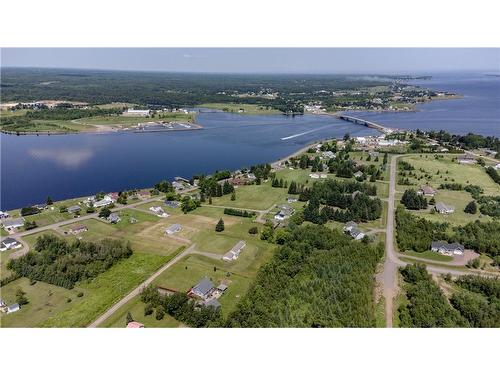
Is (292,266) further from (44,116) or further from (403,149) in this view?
(44,116)

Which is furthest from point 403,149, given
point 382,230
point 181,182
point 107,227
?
point 107,227

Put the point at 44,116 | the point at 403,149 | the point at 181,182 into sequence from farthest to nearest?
the point at 44,116 → the point at 403,149 → the point at 181,182

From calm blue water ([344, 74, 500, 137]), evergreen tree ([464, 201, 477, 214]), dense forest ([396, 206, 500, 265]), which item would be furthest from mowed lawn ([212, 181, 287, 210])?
calm blue water ([344, 74, 500, 137])

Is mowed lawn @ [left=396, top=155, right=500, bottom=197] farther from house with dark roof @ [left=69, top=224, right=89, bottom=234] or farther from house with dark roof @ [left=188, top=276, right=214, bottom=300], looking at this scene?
house with dark roof @ [left=69, top=224, right=89, bottom=234]

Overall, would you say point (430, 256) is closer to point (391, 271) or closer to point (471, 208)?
point (391, 271)

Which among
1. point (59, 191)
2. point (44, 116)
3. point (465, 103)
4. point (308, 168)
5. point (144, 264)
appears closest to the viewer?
point (144, 264)

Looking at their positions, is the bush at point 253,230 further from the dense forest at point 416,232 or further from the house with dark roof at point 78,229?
the house with dark roof at point 78,229

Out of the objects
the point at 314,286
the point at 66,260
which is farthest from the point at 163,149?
the point at 314,286
